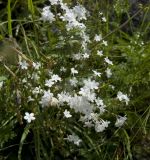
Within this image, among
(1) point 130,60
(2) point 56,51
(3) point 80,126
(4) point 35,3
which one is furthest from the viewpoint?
(4) point 35,3

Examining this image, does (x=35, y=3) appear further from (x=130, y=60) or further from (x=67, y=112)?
(x=67, y=112)

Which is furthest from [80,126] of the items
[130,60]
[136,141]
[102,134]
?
[130,60]

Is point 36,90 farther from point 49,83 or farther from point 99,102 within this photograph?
point 99,102

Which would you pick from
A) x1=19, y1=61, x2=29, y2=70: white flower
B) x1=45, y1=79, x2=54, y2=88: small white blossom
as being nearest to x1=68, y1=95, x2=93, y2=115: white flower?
x1=45, y1=79, x2=54, y2=88: small white blossom

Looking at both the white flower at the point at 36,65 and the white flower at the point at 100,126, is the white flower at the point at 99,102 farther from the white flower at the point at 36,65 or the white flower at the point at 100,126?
the white flower at the point at 36,65

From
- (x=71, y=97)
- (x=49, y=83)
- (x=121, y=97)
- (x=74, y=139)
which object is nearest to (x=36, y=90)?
(x=49, y=83)

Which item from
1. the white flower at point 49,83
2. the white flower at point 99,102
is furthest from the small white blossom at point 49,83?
the white flower at point 99,102

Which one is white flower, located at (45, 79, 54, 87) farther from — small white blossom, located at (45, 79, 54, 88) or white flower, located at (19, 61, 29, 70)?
white flower, located at (19, 61, 29, 70)

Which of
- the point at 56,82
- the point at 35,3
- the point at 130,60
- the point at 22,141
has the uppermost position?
the point at 35,3
